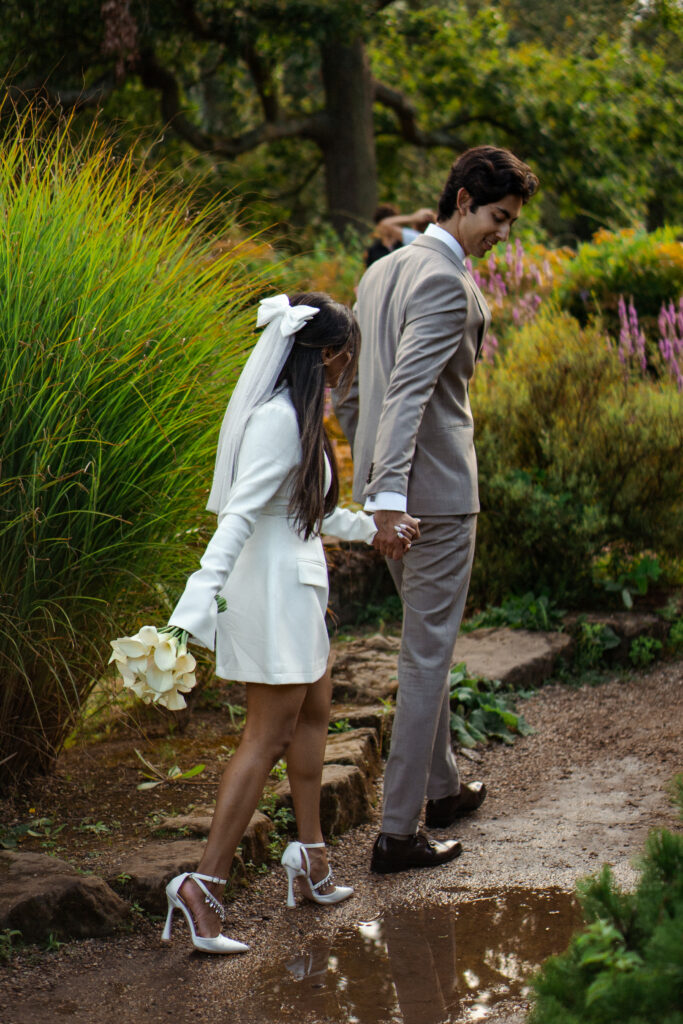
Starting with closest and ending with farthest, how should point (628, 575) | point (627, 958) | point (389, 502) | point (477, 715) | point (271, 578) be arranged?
1. point (627, 958)
2. point (271, 578)
3. point (389, 502)
4. point (477, 715)
5. point (628, 575)

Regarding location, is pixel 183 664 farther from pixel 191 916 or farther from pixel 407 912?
pixel 407 912

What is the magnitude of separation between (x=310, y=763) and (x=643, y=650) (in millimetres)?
2816

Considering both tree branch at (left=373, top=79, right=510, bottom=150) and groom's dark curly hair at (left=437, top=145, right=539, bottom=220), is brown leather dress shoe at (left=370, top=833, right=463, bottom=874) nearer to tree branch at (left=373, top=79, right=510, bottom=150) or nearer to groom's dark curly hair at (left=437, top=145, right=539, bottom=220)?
groom's dark curly hair at (left=437, top=145, right=539, bottom=220)

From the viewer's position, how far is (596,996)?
1.52m

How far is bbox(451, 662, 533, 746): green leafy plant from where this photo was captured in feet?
14.8

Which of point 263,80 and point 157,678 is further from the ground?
point 263,80

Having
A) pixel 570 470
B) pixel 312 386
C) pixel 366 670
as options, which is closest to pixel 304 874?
pixel 312 386

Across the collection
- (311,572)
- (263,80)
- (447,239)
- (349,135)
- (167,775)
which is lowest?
(167,775)

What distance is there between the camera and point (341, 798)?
365cm

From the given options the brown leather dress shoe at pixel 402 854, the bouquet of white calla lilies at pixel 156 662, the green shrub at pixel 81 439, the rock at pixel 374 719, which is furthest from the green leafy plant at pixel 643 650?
the bouquet of white calla lilies at pixel 156 662

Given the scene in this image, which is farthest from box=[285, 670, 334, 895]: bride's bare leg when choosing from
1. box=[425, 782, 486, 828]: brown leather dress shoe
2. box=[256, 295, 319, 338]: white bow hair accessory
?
box=[256, 295, 319, 338]: white bow hair accessory

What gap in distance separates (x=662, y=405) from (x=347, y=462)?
1.88 metres

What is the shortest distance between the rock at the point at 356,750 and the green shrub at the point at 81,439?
843mm

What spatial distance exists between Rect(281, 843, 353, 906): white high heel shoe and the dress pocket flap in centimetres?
75
